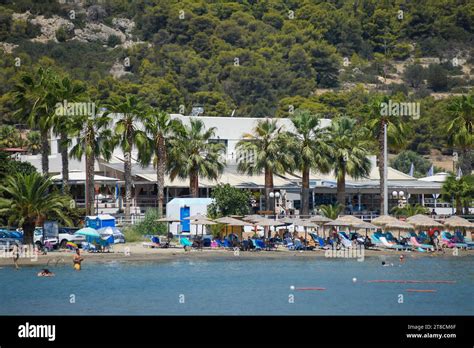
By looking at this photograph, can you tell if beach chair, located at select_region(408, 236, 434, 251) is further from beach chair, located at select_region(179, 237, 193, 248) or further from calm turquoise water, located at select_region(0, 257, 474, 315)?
beach chair, located at select_region(179, 237, 193, 248)

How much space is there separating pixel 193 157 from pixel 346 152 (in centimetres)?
917

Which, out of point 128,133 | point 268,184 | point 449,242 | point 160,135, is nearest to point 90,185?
point 128,133

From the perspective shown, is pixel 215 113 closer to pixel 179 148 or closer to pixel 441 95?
pixel 441 95

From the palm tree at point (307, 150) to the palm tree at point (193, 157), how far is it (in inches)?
184

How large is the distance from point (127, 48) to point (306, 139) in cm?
13318

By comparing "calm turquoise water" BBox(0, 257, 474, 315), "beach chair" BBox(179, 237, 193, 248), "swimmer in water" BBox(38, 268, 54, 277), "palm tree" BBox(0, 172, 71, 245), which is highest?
"palm tree" BBox(0, 172, 71, 245)

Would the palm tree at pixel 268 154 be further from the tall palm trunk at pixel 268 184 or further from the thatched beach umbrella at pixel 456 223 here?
the thatched beach umbrella at pixel 456 223

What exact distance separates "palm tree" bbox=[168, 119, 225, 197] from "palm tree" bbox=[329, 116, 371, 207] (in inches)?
272

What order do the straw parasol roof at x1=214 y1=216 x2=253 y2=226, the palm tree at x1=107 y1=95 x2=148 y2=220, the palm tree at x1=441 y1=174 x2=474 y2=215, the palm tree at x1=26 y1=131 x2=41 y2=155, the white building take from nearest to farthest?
the straw parasol roof at x1=214 y1=216 x2=253 y2=226, the palm tree at x1=107 y1=95 x2=148 y2=220, the palm tree at x1=441 y1=174 x2=474 y2=215, the white building, the palm tree at x1=26 y1=131 x2=41 y2=155

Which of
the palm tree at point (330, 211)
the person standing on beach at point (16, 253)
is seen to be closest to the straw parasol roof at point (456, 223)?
the palm tree at point (330, 211)

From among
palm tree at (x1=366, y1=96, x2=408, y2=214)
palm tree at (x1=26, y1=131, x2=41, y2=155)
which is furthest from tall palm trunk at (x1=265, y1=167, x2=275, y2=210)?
palm tree at (x1=26, y1=131, x2=41, y2=155)

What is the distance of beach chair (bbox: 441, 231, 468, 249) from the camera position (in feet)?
172

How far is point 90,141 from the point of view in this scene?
56.5 meters

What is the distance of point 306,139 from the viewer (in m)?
61.2
